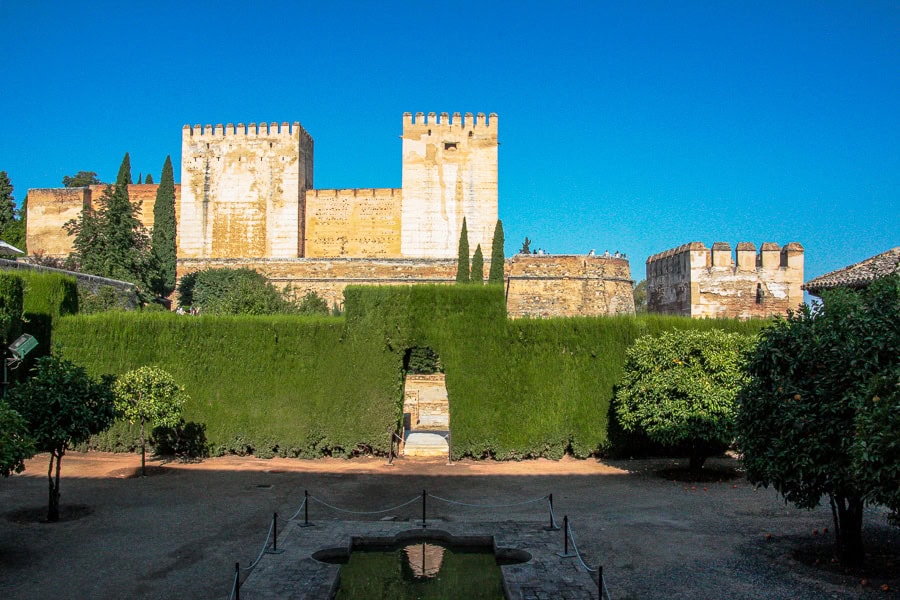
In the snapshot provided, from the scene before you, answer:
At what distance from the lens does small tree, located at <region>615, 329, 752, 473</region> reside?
11531mm

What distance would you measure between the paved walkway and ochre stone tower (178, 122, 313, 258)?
30.9 meters

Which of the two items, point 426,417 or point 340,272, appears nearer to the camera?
point 426,417

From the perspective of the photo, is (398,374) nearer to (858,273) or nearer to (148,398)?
(148,398)

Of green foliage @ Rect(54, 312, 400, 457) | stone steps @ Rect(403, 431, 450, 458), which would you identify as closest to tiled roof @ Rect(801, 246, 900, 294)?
stone steps @ Rect(403, 431, 450, 458)

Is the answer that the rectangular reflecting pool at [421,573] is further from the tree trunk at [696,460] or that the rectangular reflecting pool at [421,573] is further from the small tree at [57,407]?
the tree trunk at [696,460]

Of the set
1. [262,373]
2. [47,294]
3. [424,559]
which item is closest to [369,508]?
[424,559]

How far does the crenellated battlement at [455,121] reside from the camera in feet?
123

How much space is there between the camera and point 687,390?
38.4 feet

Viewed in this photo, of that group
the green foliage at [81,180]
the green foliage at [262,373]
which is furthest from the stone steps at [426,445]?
the green foliage at [81,180]

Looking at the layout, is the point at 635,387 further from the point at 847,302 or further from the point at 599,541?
the point at 847,302

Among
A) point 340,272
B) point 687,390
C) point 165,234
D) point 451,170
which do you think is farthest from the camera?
point 451,170

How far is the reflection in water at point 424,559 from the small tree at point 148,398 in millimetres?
6428

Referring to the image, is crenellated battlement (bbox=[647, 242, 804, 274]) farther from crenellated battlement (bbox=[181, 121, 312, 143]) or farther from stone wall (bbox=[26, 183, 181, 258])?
stone wall (bbox=[26, 183, 181, 258])

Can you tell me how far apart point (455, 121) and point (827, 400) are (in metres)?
32.8
